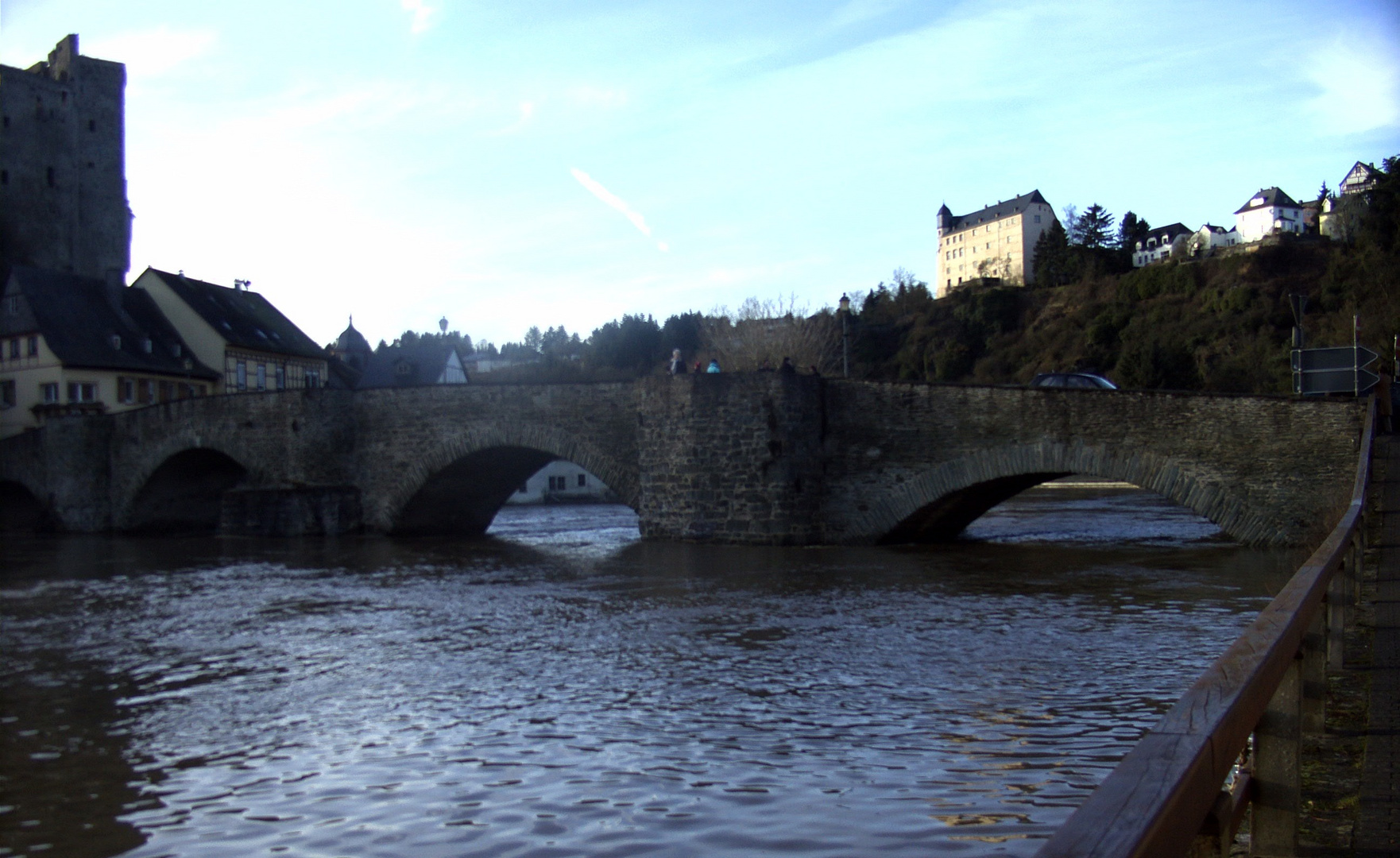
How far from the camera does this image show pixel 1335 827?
2994mm

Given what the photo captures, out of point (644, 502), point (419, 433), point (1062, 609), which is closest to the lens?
point (1062, 609)

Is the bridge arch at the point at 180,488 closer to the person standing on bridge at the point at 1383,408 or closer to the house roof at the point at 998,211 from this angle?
the person standing on bridge at the point at 1383,408

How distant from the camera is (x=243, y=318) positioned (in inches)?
1811

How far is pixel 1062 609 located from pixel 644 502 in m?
9.79

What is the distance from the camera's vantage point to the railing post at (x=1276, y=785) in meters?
2.48

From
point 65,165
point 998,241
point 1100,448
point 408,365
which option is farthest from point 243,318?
point 998,241

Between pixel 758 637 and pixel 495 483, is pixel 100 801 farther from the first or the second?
pixel 495 483

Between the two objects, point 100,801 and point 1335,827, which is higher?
point 1335,827

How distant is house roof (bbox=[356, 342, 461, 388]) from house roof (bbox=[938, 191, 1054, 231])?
1967 inches

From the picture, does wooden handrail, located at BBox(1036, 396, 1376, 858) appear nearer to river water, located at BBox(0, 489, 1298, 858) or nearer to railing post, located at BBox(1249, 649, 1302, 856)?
railing post, located at BBox(1249, 649, 1302, 856)

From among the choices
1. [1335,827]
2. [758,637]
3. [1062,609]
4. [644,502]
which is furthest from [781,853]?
[644,502]

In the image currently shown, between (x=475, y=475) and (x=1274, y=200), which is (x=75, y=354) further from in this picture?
(x=1274, y=200)

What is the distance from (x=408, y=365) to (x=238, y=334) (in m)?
11.0

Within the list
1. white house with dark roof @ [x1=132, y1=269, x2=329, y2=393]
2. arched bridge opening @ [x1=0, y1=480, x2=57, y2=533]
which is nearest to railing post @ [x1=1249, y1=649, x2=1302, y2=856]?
arched bridge opening @ [x1=0, y1=480, x2=57, y2=533]
